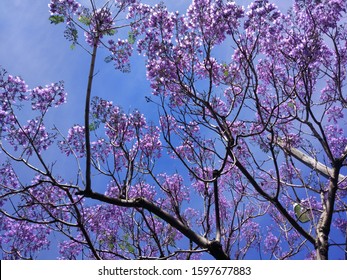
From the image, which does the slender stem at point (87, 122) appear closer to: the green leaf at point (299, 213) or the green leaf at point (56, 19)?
the green leaf at point (56, 19)

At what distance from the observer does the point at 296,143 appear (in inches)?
307

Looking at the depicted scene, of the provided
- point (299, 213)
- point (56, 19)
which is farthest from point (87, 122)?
point (299, 213)

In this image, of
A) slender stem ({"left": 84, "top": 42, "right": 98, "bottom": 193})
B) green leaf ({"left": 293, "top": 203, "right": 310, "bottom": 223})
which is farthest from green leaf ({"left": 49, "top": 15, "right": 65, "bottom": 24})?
green leaf ({"left": 293, "top": 203, "right": 310, "bottom": 223})

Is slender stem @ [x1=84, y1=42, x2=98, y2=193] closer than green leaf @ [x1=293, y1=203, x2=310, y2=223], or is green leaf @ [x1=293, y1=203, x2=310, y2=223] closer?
slender stem @ [x1=84, y1=42, x2=98, y2=193]

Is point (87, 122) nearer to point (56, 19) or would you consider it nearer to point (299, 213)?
point (56, 19)

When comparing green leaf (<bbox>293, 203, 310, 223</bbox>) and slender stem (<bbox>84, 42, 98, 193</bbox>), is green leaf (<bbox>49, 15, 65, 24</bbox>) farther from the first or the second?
green leaf (<bbox>293, 203, 310, 223</bbox>)

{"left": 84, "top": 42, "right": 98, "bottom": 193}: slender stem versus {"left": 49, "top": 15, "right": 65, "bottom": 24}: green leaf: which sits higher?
{"left": 49, "top": 15, "right": 65, "bottom": 24}: green leaf

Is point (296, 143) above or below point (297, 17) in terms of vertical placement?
below

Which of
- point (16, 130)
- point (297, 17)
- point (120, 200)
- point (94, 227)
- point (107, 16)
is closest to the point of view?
point (120, 200)

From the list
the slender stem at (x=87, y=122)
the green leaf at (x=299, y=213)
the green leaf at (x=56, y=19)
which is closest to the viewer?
the slender stem at (x=87, y=122)

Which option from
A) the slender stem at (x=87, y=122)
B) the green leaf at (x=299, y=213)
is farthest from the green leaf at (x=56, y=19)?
the green leaf at (x=299, y=213)

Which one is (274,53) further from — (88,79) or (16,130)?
(16,130)

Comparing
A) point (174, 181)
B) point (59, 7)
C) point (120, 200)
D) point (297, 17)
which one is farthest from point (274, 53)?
point (120, 200)

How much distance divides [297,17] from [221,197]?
4330 millimetres
